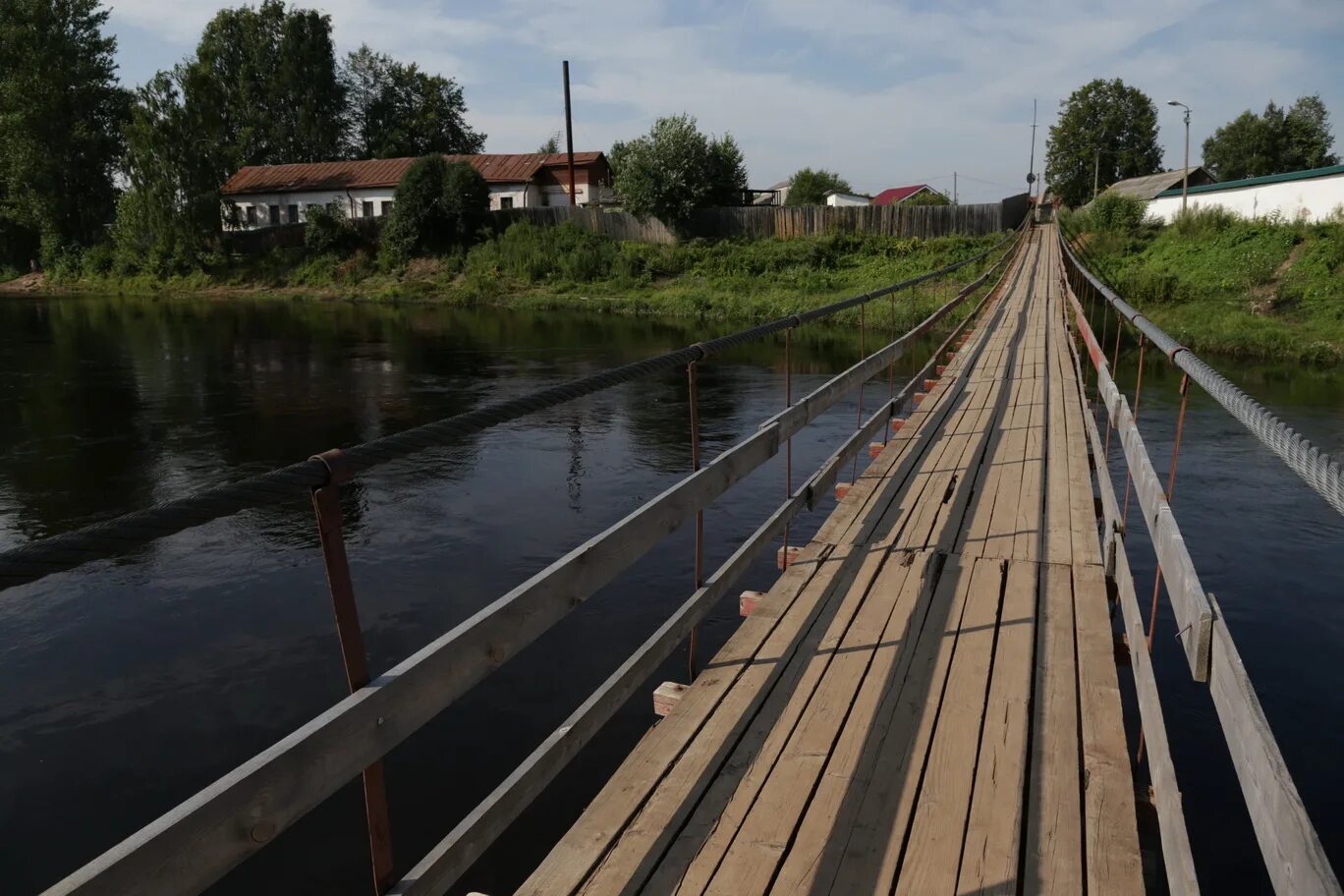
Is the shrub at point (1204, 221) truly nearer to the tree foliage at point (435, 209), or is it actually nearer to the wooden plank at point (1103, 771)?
the tree foliage at point (435, 209)

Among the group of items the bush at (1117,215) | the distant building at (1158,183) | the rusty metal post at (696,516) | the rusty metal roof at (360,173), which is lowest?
the rusty metal post at (696,516)

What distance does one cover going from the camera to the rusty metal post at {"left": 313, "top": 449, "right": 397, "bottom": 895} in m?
1.77

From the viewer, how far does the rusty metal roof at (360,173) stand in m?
52.1

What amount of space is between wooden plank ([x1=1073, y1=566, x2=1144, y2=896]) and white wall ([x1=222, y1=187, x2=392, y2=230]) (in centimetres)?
5342

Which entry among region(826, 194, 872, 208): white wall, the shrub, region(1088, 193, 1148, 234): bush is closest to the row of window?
region(826, 194, 872, 208): white wall

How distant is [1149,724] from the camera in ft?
8.94

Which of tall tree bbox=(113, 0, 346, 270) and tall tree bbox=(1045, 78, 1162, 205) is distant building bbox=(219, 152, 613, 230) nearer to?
tall tree bbox=(113, 0, 346, 270)

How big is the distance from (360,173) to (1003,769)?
→ 58042 mm

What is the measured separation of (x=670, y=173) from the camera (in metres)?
39.4

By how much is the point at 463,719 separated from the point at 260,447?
8.66 m

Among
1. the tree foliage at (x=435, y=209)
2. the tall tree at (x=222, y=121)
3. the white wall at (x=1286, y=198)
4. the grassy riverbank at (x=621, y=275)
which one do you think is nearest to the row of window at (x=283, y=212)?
the tall tree at (x=222, y=121)

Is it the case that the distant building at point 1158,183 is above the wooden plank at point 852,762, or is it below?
above

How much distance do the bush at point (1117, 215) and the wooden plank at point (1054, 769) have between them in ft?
116

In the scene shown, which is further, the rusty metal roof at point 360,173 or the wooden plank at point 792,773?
the rusty metal roof at point 360,173
